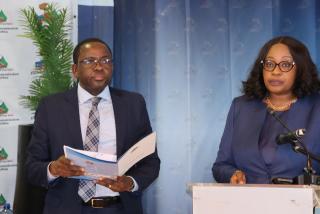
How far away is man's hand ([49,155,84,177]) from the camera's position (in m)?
2.05

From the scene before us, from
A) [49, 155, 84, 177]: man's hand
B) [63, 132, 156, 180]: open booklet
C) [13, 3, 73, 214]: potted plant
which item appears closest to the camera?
[63, 132, 156, 180]: open booklet

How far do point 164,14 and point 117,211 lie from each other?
2.03m

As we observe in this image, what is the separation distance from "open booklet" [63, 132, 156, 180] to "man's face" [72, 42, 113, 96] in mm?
520

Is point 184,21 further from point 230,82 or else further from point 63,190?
point 63,190

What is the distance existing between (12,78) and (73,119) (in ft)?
4.46

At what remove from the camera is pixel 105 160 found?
1936 millimetres

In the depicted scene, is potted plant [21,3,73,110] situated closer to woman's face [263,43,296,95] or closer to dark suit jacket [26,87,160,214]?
dark suit jacket [26,87,160,214]

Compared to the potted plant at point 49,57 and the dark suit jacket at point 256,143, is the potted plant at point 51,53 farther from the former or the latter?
the dark suit jacket at point 256,143

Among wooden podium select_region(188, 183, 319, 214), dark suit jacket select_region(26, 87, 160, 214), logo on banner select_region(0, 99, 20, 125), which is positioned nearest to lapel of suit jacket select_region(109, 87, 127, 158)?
dark suit jacket select_region(26, 87, 160, 214)

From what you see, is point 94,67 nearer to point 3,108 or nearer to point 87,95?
point 87,95

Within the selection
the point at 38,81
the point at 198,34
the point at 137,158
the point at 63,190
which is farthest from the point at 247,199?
the point at 198,34

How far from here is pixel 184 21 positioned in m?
3.81

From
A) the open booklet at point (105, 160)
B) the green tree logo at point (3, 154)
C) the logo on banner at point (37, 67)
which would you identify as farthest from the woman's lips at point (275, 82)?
the green tree logo at point (3, 154)

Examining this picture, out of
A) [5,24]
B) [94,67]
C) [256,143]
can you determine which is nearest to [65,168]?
[94,67]
